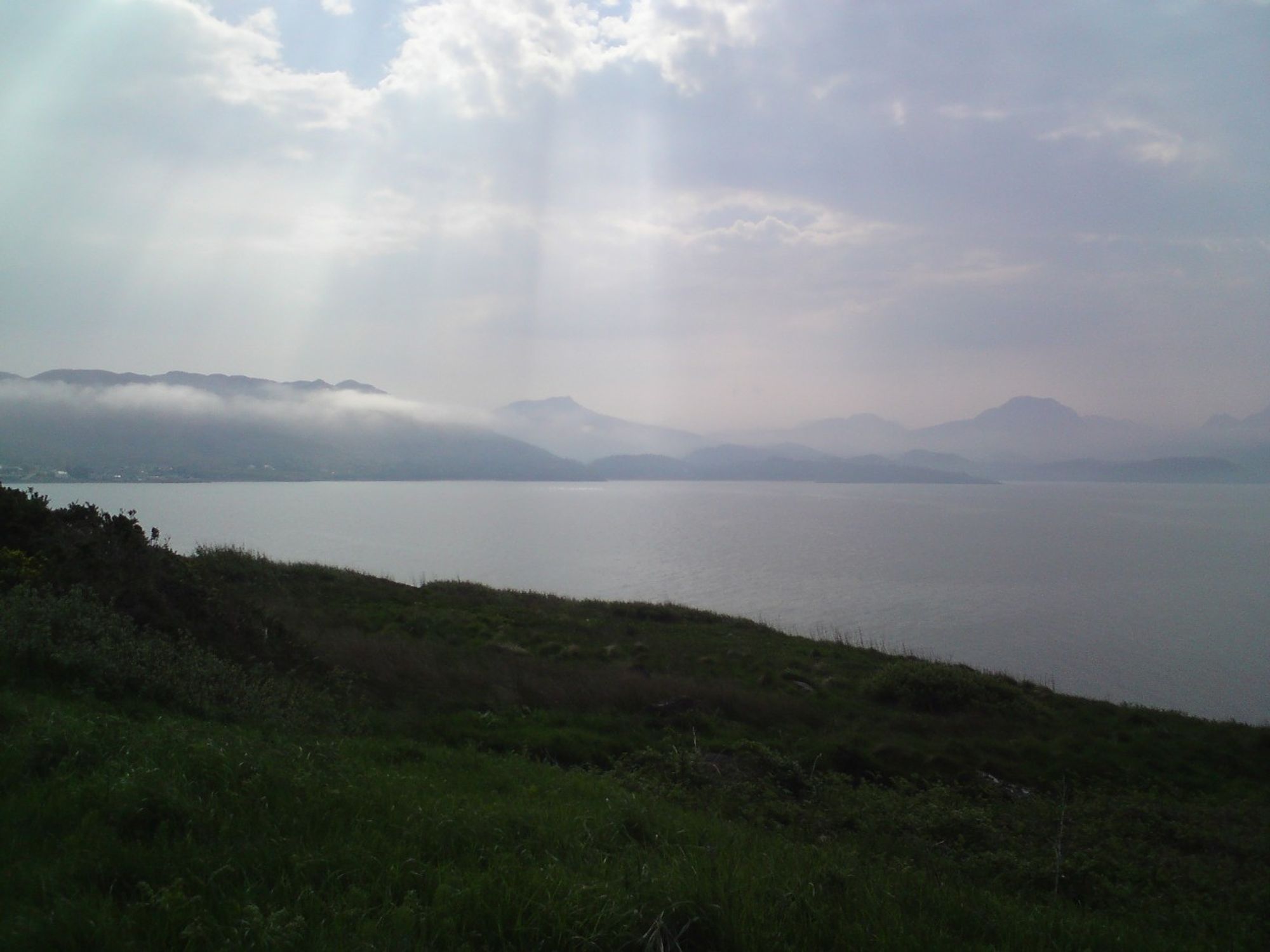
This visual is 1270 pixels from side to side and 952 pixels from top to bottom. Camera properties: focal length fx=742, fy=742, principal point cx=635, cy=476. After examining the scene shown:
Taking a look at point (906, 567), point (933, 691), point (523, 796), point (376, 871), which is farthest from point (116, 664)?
point (906, 567)

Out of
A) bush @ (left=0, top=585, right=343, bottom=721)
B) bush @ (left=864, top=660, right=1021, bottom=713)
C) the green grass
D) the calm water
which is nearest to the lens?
the green grass

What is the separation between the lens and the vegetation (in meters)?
3.90

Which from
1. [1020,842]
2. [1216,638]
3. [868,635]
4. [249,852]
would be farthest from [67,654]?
[1216,638]

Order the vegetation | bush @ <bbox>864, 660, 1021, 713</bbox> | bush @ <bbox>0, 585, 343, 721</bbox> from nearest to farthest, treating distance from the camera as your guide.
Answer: the vegetation < bush @ <bbox>0, 585, 343, 721</bbox> < bush @ <bbox>864, 660, 1021, 713</bbox>

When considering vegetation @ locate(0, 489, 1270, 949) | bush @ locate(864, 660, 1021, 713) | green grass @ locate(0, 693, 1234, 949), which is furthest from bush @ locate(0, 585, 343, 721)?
bush @ locate(864, 660, 1021, 713)

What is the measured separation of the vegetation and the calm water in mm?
15430

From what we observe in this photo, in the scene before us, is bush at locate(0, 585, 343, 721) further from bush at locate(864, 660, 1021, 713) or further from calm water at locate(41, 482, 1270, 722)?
calm water at locate(41, 482, 1270, 722)

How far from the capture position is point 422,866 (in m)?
4.35

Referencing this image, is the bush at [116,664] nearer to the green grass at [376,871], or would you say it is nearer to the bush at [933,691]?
the green grass at [376,871]

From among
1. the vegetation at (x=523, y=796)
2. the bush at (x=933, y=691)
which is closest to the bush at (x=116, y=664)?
the vegetation at (x=523, y=796)

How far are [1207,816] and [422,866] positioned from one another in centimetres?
1176

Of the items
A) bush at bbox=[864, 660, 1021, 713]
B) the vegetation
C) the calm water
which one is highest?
the vegetation

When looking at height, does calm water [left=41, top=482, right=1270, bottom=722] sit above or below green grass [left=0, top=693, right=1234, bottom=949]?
below

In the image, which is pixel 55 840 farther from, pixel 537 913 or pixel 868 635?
pixel 868 635
